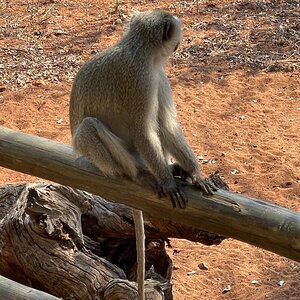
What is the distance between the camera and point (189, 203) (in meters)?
2.85

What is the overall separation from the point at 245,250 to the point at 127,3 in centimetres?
617

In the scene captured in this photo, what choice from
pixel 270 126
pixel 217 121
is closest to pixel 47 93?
pixel 217 121

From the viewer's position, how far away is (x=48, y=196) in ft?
14.6

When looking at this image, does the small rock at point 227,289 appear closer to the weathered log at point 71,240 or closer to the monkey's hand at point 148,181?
the weathered log at point 71,240

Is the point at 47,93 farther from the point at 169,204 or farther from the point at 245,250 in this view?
the point at 169,204

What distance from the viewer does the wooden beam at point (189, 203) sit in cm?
259

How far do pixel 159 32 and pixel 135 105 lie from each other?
17.4 inches

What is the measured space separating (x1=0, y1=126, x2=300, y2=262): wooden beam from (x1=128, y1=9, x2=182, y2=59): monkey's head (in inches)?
37.0

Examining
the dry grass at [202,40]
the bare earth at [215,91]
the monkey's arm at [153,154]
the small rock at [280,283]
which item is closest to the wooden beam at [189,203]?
the monkey's arm at [153,154]

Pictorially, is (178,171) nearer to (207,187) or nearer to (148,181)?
(148,181)

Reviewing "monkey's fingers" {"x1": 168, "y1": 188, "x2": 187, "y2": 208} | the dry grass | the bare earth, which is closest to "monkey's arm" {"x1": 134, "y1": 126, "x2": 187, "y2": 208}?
"monkey's fingers" {"x1": 168, "y1": 188, "x2": 187, "y2": 208}

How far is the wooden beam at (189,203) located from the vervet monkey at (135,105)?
1.14ft

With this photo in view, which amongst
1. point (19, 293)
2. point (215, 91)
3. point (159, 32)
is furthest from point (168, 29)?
point (215, 91)

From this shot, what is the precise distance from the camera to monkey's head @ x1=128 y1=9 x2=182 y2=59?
3.83 metres
